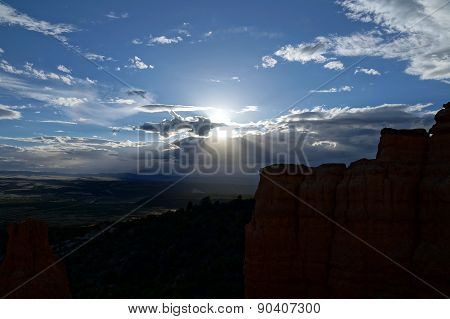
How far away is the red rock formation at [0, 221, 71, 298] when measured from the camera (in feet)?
94.1

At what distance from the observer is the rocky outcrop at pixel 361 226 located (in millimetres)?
25688

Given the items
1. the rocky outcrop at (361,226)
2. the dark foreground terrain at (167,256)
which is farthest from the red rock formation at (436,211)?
the dark foreground terrain at (167,256)

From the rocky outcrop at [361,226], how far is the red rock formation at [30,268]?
1299 centimetres

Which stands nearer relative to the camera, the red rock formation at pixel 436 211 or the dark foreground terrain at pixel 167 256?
the red rock formation at pixel 436 211

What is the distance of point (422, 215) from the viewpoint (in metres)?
26.3

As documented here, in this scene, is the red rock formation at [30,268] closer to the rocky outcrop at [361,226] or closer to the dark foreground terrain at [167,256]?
the rocky outcrop at [361,226]

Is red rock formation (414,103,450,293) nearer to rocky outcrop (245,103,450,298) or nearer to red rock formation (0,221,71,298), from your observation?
rocky outcrop (245,103,450,298)

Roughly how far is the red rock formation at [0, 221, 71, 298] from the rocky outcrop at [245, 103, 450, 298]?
12987 millimetres

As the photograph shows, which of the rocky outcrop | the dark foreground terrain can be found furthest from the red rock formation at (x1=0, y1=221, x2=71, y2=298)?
the dark foreground terrain

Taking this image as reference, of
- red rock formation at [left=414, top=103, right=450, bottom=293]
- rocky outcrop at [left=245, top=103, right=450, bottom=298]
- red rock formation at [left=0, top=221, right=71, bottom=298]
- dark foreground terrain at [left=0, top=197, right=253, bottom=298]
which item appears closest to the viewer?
red rock formation at [left=414, top=103, right=450, bottom=293]

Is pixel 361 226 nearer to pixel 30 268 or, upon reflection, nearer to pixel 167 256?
pixel 30 268

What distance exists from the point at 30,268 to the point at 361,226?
21.3m

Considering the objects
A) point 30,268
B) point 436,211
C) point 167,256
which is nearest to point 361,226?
point 436,211
